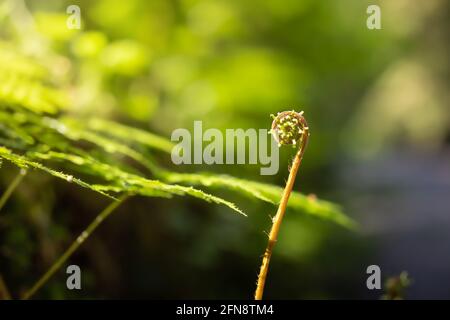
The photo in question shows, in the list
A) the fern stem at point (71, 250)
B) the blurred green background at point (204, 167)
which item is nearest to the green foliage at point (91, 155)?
the fern stem at point (71, 250)

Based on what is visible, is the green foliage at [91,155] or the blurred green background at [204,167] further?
the blurred green background at [204,167]

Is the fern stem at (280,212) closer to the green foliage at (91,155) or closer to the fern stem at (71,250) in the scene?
the green foliage at (91,155)

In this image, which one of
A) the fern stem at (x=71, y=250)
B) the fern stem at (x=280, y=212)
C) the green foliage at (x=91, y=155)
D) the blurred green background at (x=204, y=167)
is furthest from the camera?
the blurred green background at (x=204, y=167)

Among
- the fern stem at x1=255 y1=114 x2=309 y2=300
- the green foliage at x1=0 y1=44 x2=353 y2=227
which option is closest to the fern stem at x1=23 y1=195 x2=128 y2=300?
the green foliage at x1=0 y1=44 x2=353 y2=227

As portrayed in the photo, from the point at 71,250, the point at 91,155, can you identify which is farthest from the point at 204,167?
the point at 71,250

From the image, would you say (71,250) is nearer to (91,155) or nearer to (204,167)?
(91,155)

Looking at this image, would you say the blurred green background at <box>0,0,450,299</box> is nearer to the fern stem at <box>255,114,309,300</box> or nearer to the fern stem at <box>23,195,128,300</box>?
the fern stem at <box>23,195,128,300</box>

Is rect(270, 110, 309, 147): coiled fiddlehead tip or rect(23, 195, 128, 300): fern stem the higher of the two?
rect(270, 110, 309, 147): coiled fiddlehead tip

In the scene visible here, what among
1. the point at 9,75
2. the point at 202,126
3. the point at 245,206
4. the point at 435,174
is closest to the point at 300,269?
the point at 245,206

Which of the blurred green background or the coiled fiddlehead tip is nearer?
the coiled fiddlehead tip
